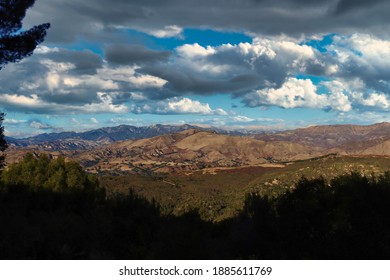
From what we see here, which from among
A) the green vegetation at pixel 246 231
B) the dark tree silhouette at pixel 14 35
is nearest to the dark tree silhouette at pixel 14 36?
the dark tree silhouette at pixel 14 35

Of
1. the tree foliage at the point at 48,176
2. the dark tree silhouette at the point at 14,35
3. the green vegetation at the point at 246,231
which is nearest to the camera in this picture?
the green vegetation at the point at 246,231

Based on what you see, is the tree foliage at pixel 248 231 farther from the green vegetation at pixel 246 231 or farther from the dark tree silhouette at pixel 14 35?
the dark tree silhouette at pixel 14 35

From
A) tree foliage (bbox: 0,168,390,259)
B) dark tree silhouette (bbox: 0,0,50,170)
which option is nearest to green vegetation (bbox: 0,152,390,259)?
tree foliage (bbox: 0,168,390,259)

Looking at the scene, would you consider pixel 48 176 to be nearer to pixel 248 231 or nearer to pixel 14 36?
pixel 14 36

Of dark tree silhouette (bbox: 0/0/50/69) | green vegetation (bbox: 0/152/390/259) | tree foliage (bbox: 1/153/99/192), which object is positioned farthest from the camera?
tree foliage (bbox: 1/153/99/192)

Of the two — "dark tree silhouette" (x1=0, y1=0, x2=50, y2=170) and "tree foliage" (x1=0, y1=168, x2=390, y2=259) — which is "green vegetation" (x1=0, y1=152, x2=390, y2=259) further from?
"dark tree silhouette" (x1=0, y1=0, x2=50, y2=170)
